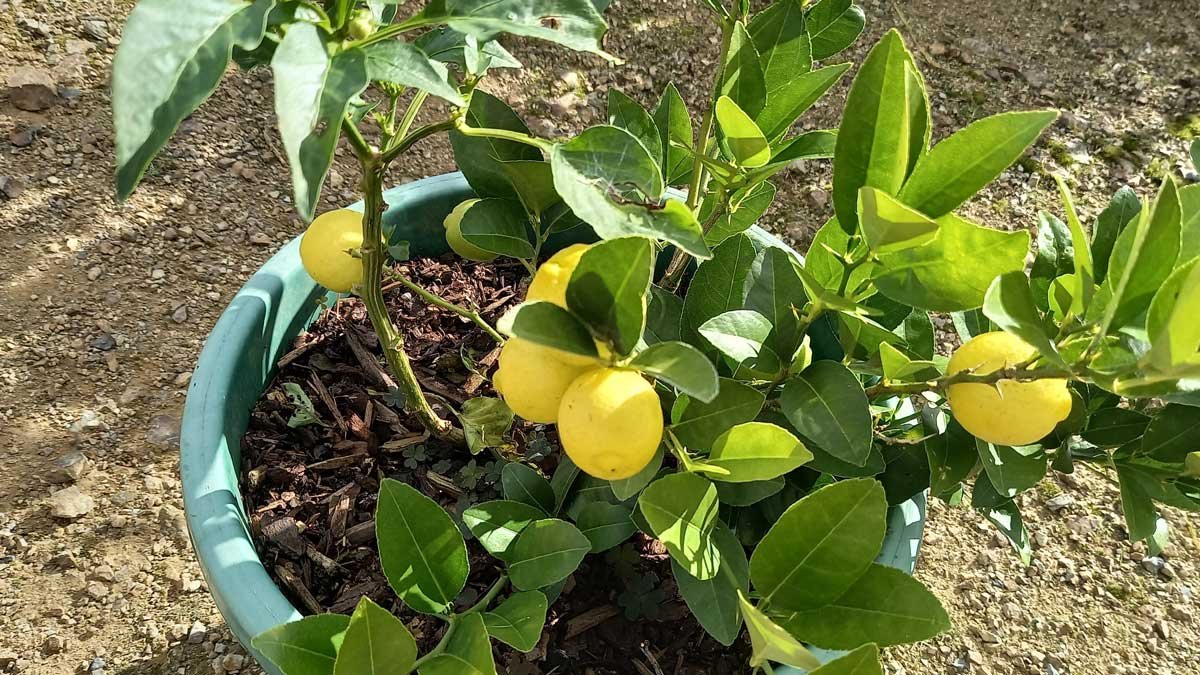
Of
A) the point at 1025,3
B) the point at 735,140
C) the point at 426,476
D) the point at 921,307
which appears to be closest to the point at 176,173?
the point at 426,476

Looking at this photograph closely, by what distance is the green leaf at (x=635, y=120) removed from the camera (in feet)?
2.42

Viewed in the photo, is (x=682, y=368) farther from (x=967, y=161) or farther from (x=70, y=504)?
(x=70, y=504)

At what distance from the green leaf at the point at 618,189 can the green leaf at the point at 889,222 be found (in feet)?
0.33

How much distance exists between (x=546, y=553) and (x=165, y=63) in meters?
0.47

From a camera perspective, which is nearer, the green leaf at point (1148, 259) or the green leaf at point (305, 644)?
the green leaf at point (1148, 259)

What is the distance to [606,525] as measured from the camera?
2.57ft

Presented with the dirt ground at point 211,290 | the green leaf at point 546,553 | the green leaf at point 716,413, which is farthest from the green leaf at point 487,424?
the dirt ground at point 211,290

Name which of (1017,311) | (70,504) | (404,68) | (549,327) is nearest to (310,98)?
(404,68)

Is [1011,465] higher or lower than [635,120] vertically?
lower

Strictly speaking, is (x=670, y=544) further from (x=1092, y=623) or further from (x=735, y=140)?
(x=1092, y=623)

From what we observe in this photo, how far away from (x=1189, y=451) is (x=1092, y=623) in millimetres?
807

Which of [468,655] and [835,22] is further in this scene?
[835,22]

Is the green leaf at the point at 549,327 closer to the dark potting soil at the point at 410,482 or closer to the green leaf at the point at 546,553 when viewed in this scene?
the green leaf at the point at 546,553

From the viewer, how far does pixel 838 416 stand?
640 millimetres
